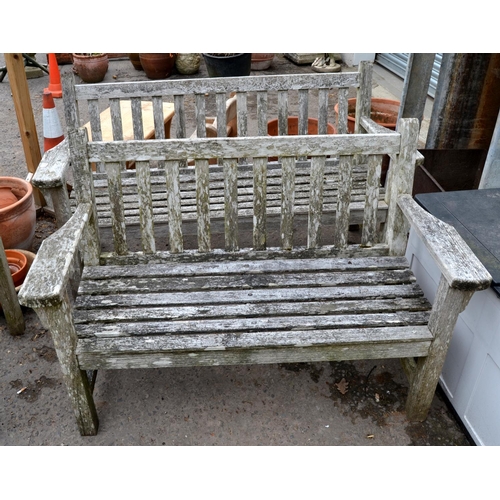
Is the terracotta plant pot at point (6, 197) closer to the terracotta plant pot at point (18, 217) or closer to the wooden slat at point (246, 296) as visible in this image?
the terracotta plant pot at point (18, 217)

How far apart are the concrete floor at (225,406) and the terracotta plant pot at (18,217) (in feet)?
2.61

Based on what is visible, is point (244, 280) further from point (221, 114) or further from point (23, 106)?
point (23, 106)

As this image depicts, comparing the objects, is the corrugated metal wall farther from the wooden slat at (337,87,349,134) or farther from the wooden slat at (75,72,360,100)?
the wooden slat at (75,72,360,100)

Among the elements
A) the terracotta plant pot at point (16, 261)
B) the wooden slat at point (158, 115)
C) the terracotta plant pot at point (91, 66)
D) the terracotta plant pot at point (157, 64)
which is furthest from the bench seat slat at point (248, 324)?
the terracotta plant pot at point (91, 66)

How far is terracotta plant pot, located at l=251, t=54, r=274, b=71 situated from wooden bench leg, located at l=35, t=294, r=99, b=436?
306 inches

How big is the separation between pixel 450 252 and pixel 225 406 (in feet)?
4.67

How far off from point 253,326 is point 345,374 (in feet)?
2.91

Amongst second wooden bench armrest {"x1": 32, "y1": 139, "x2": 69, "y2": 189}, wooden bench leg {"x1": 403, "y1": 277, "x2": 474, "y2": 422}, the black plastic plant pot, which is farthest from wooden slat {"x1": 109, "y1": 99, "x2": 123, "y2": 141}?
the black plastic plant pot

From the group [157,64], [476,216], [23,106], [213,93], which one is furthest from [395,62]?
[476,216]

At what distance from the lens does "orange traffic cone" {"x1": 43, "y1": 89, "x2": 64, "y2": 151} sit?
4340 millimetres

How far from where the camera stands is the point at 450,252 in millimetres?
2268

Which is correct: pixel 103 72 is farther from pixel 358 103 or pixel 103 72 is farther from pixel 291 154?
pixel 291 154

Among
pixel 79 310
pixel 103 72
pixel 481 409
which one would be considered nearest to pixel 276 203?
pixel 79 310

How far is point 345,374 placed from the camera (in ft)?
9.95
